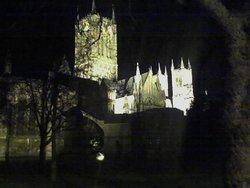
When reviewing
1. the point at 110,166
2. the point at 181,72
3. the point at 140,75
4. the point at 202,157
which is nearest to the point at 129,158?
the point at 110,166

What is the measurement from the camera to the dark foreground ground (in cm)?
1380

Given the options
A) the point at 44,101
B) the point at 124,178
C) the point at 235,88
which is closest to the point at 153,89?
the point at 44,101

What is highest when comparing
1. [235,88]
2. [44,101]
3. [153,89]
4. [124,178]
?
[153,89]

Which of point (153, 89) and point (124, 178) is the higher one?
point (153, 89)

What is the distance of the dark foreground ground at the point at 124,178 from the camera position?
13797 millimetres

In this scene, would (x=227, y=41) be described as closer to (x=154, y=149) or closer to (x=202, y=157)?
(x=202, y=157)

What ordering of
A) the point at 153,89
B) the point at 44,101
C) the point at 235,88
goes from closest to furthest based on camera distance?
1. the point at 235,88
2. the point at 44,101
3. the point at 153,89

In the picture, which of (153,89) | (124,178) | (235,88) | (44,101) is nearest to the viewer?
(235,88)

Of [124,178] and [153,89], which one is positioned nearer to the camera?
[124,178]

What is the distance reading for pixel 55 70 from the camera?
67.1 feet

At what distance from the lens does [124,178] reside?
16.1 m

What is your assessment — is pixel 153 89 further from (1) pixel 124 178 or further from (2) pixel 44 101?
(1) pixel 124 178

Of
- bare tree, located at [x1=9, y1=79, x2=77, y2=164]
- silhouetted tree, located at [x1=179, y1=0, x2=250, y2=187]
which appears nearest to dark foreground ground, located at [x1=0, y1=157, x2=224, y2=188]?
bare tree, located at [x1=9, y1=79, x2=77, y2=164]

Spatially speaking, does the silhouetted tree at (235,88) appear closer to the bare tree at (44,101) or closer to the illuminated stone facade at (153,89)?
the bare tree at (44,101)
